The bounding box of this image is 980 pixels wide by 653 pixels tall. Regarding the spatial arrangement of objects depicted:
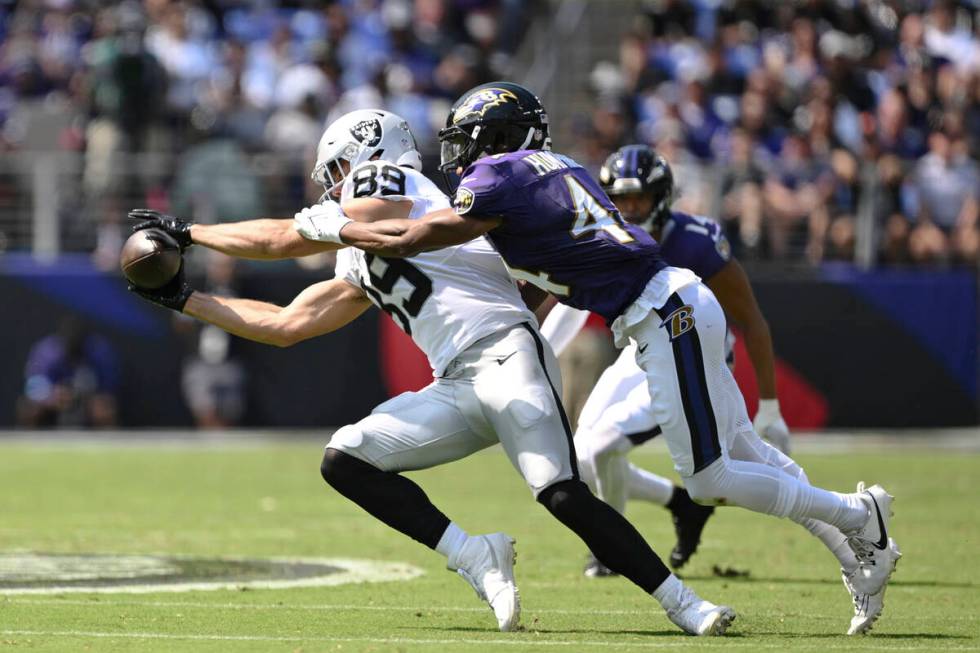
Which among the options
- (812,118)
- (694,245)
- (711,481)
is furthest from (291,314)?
(812,118)

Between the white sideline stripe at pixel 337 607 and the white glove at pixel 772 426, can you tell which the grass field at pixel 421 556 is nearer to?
the white sideline stripe at pixel 337 607

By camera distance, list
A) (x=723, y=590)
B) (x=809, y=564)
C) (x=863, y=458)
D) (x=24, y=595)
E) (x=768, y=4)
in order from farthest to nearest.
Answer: (x=768, y=4) → (x=863, y=458) → (x=809, y=564) → (x=723, y=590) → (x=24, y=595)

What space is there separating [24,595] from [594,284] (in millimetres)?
2791

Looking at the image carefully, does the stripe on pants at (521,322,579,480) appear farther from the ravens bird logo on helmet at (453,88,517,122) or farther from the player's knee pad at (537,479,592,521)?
the ravens bird logo on helmet at (453,88,517,122)

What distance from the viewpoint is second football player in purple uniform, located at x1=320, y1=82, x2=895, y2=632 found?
5.88 metres

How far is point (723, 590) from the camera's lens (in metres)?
7.63

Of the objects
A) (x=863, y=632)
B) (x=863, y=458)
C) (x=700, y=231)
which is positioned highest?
(x=700, y=231)

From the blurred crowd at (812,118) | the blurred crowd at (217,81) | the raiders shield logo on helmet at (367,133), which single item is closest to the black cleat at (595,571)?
the raiders shield logo on helmet at (367,133)

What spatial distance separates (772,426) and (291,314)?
242 centimetres

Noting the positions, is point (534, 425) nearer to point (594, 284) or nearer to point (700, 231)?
point (594, 284)

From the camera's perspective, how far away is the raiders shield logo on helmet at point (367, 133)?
6.38m

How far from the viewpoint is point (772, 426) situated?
25.4ft

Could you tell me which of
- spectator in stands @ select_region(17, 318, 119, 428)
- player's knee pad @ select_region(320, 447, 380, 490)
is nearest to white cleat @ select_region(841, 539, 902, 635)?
player's knee pad @ select_region(320, 447, 380, 490)

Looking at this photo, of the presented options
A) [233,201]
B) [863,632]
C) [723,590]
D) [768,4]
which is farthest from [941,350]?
[863,632]
